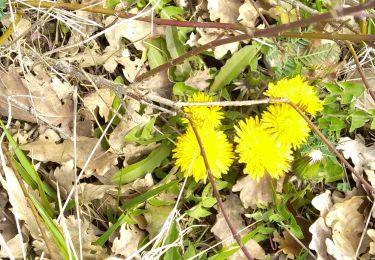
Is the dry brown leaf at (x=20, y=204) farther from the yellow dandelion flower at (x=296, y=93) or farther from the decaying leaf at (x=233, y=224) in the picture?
the yellow dandelion flower at (x=296, y=93)

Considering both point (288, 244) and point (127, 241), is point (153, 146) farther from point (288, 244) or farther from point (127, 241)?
point (288, 244)

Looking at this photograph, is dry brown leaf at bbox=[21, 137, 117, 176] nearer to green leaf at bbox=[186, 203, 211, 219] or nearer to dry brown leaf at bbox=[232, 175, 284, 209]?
green leaf at bbox=[186, 203, 211, 219]

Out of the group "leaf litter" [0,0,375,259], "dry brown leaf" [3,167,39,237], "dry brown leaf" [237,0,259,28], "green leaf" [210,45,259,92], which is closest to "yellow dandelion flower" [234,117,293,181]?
"leaf litter" [0,0,375,259]

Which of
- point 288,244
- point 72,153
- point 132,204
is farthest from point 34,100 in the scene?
point 288,244

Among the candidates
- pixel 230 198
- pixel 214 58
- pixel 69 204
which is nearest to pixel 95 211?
pixel 69 204

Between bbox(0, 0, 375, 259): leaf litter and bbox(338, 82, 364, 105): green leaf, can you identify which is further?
bbox(338, 82, 364, 105): green leaf

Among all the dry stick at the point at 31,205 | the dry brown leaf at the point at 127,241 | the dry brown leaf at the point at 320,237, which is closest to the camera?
the dry stick at the point at 31,205

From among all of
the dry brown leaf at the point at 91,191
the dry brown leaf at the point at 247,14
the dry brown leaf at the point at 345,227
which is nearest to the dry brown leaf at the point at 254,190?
the dry brown leaf at the point at 345,227
